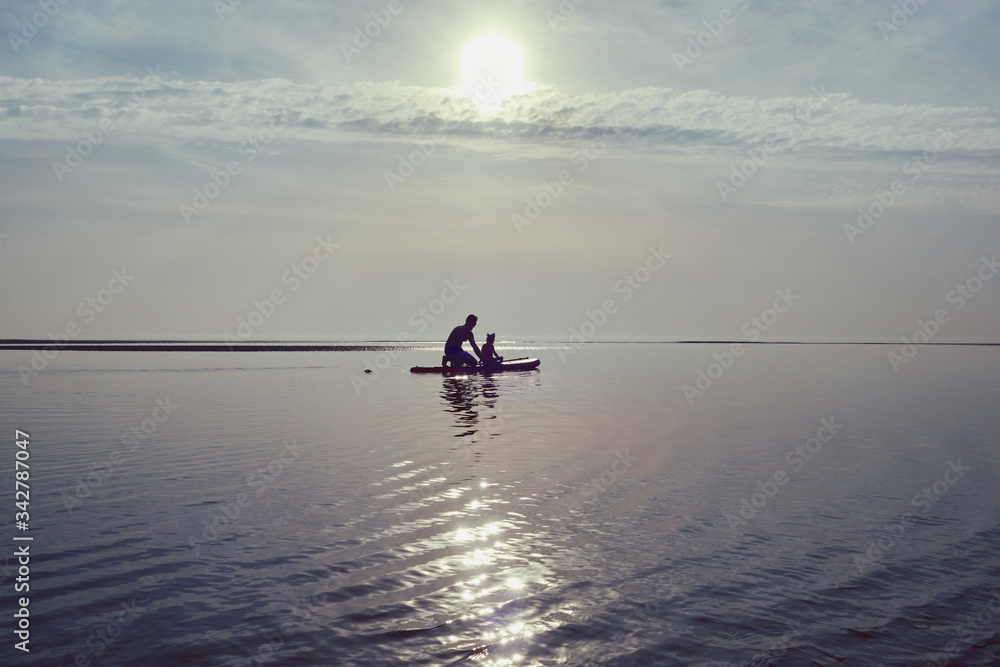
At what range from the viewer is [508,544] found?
893cm

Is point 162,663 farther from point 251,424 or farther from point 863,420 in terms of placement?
point 863,420

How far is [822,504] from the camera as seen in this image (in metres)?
11.4

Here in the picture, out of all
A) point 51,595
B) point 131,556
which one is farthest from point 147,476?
point 51,595

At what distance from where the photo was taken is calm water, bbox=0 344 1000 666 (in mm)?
6203

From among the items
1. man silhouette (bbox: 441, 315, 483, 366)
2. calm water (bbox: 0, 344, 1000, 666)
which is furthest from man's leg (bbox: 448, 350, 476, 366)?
calm water (bbox: 0, 344, 1000, 666)

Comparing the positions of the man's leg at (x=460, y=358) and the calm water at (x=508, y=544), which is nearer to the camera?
the calm water at (x=508, y=544)

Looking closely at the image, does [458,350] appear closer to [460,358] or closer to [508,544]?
[460,358]

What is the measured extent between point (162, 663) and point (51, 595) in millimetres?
2339

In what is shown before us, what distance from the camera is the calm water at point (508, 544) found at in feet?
20.4

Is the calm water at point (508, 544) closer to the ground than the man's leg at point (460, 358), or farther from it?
closer to the ground

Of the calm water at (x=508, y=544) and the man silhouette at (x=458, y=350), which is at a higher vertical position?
the man silhouette at (x=458, y=350)

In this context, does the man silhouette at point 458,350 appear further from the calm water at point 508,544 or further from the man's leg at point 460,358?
the calm water at point 508,544

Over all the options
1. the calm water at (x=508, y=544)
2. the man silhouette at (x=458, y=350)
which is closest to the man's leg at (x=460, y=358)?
the man silhouette at (x=458, y=350)

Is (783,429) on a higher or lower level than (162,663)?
higher
